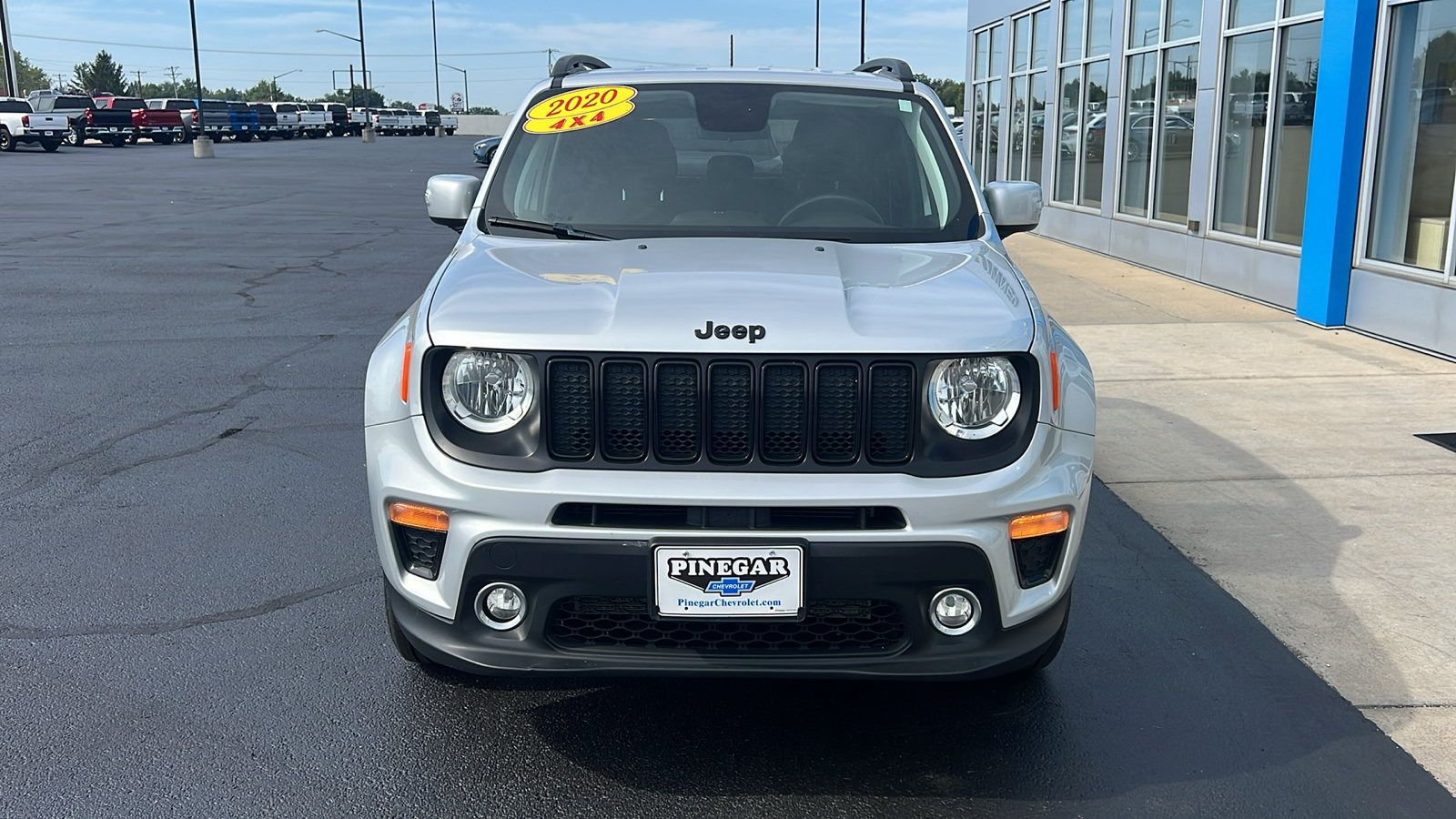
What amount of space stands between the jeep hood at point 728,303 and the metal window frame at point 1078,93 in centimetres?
1388

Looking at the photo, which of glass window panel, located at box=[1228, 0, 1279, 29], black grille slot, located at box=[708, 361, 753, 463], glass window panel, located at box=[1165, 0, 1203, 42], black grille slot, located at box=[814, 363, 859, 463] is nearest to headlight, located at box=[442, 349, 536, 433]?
black grille slot, located at box=[708, 361, 753, 463]

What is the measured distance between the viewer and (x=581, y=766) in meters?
3.26

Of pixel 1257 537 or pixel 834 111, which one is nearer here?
pixel 834 111

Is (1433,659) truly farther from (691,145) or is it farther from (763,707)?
(691,145)

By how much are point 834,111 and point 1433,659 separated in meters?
2.64

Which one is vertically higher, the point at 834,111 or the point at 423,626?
the point at 834,111

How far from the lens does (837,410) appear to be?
9.79ft

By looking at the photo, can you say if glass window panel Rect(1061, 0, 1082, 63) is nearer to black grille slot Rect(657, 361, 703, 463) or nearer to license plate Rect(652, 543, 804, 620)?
black grille slot Rect(657, 361, 703, 463)

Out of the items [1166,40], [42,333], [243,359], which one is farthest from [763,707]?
[1166,40]

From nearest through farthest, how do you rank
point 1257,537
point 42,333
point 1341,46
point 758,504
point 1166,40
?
point 758,504
point 1257,537
point 42,333
point 1341,46
point 1166,40

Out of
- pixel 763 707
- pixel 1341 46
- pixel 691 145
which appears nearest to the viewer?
pixel 763 707

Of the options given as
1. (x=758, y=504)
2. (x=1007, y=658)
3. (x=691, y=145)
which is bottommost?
(x=1007, y=658)

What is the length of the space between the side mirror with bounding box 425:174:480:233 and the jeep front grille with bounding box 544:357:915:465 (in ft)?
5.40

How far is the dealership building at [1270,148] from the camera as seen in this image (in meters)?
9.48
